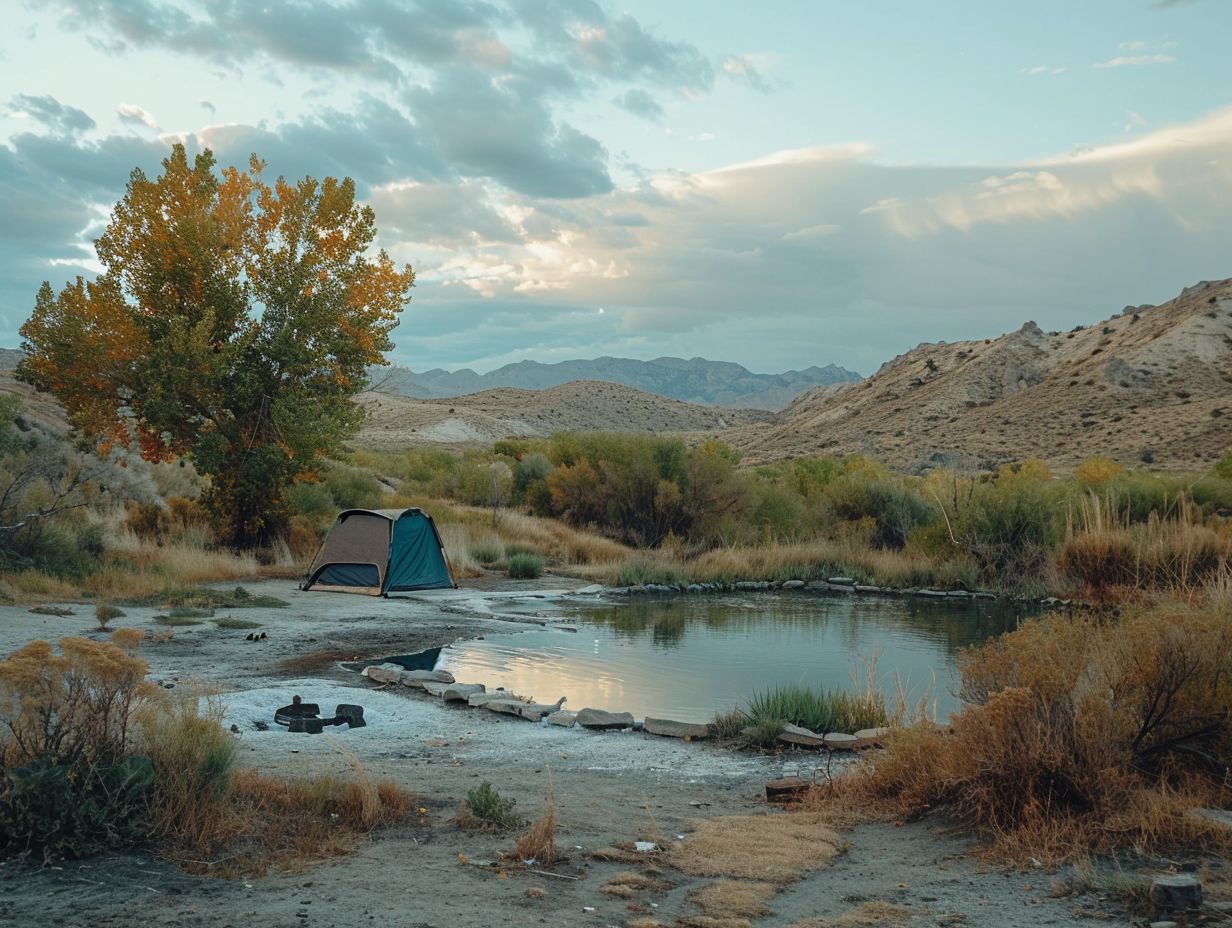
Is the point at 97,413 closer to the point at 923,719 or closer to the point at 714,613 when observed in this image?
the point at 714,613

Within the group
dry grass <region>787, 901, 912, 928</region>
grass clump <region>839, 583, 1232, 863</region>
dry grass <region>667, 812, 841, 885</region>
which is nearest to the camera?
dry grass <region>787, 901, 912, 928</region>

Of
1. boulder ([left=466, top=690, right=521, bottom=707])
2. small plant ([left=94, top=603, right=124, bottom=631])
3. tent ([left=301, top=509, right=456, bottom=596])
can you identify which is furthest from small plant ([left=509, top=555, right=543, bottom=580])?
boulder ([left=466, top=690, right=521, bottom=707])

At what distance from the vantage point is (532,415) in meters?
110

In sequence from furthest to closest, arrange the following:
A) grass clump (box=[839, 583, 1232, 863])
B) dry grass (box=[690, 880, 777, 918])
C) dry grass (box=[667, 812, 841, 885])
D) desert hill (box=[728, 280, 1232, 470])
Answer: desert hill (box=[728, 280, 1232, 470]), grass clump (box=[839, 583, 1232, 863]), dry grass (box=[667, 812, 841, 885]), dry grass (box=[690, 880, 777, 918])

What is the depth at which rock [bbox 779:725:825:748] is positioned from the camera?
10.7m

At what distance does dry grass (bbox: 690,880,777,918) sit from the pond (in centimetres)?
476

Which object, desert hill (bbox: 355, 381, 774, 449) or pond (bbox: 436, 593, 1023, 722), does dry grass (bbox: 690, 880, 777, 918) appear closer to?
pond (bbox: 436, 593, 1023, 722)

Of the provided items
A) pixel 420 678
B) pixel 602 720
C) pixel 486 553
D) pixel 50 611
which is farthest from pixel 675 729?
pixel 486 553

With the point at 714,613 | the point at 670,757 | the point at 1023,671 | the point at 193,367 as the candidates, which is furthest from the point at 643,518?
the point at 1023,671

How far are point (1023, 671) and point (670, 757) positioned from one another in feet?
11.9

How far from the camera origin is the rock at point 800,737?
10.7m

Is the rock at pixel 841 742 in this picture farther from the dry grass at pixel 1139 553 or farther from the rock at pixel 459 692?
the dry grass at pixel 1139 553

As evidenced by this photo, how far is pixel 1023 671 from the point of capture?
7.84 m

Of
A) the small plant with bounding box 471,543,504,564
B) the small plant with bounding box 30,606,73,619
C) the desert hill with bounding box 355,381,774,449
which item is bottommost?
the small plant with bounding box 30,606,73,619
